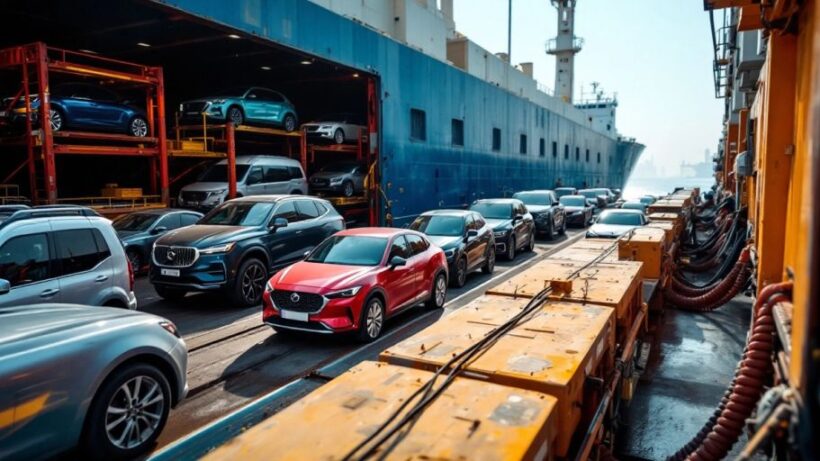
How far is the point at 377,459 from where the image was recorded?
2.18 m

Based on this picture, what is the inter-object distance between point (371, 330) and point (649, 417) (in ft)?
12.6

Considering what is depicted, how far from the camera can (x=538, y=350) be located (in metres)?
3.50

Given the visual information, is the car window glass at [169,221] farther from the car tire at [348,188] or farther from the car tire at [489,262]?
the car tire at [489,262]

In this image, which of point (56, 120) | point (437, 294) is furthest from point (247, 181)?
point (437, 294)

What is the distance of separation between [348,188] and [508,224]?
577 cm

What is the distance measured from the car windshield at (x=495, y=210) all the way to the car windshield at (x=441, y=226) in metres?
3.46

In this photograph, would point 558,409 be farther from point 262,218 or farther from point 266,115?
point 266,115

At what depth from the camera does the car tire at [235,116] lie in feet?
51.7

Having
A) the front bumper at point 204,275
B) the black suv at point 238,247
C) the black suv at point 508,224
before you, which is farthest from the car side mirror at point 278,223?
the black suv at point 508,224

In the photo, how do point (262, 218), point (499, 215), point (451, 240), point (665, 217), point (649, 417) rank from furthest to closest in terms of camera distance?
point (499, 215) < point (665, 217) < point (451, 240) < point (262, 218) < point (649, 417)

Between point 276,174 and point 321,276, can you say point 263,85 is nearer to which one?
point 276,174

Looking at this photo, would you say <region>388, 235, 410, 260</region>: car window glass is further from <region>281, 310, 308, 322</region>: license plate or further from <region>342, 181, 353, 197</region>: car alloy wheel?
<region>342, 181, 353, 197</region>: car alloy wheel

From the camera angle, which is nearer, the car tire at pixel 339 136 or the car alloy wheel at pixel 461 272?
the car alloy wheel at pixel 461 272

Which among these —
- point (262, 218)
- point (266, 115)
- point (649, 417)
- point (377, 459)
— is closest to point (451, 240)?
point (262, 218)
